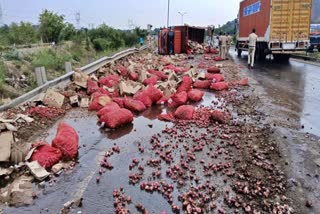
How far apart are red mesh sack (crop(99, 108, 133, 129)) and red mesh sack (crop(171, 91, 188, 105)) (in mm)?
1917

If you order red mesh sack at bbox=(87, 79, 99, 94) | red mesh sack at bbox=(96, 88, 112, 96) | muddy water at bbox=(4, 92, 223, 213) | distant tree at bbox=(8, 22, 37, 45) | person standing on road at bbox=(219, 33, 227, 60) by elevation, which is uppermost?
distant tree at bbox=(8, 22, 37, 45)

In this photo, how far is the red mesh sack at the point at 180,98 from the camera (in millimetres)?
8273

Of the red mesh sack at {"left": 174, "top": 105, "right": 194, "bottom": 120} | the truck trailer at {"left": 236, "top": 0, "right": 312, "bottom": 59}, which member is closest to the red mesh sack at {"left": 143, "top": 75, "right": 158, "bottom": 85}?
the red mesh sack at {"left": 174, "top": 105, "right": 194, "bottom": 120}

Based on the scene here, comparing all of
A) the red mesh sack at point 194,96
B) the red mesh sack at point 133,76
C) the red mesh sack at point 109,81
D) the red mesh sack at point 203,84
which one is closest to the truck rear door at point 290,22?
the red mesh sack at point 203,84

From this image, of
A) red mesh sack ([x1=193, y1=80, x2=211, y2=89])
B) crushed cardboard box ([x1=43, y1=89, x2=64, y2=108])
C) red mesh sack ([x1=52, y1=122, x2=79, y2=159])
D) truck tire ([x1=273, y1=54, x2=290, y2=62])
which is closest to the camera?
red mesh sack ([x1=52, y1=122, x2=79, y2=159])

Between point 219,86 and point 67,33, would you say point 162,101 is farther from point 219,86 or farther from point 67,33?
point 67,33

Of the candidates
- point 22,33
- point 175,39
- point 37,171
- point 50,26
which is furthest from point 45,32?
Result: point 37,171

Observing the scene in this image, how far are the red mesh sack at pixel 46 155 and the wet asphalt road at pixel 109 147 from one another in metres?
0.36

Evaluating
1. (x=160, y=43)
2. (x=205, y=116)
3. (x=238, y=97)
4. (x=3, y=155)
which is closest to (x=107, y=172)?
(x=3, y=155)

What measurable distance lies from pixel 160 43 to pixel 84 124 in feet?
63.9

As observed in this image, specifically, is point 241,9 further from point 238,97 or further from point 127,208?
point 127,208

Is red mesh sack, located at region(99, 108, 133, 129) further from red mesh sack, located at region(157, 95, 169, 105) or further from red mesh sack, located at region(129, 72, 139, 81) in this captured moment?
red mesh sack, located at region(129, 72, 139, 81)

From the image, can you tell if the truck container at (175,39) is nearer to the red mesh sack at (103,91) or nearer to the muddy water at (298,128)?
the muddy water at (298,128)

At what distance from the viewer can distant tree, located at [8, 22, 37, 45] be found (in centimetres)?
2453
